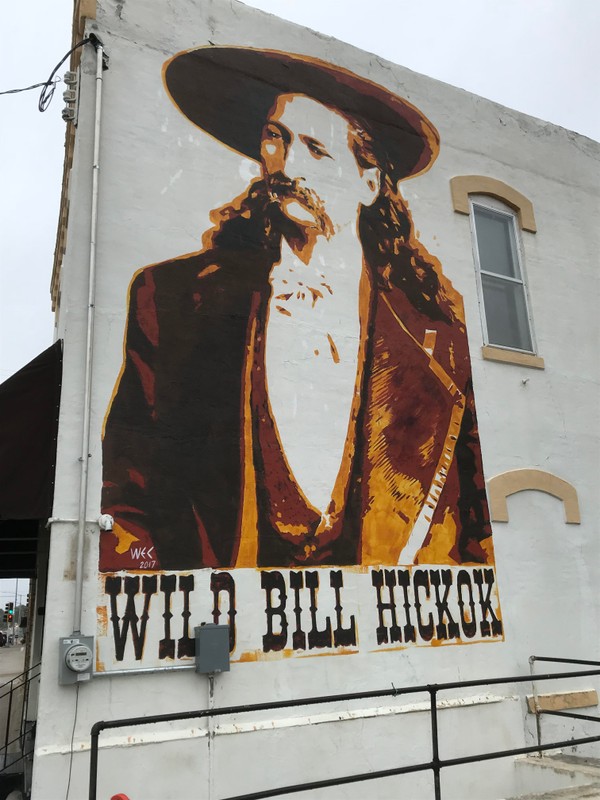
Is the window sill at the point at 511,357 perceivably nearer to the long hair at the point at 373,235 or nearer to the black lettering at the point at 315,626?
the long hair at the point at 373,235

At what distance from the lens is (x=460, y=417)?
27.0 ft

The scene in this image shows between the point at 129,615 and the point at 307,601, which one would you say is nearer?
the point at 129,615

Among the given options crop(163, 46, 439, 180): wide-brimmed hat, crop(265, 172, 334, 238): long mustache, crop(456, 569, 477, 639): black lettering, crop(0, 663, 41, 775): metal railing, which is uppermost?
crop(163, 46, 439, 180): wide-brimmed hat

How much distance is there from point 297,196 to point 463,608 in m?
4.74

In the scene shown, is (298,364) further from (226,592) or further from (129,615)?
(129,615)

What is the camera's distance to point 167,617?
19.6ft

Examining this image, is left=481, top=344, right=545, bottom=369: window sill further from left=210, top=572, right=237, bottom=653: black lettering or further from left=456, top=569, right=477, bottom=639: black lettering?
left=210, top=572, right=237, bottom=653: black lettering

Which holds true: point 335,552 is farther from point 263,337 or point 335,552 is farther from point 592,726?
point 592,726

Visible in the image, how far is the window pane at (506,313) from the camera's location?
9.12 meters

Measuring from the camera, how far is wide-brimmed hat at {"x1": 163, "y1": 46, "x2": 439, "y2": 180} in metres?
7.71

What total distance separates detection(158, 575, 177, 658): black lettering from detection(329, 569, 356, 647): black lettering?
1556 millimetres

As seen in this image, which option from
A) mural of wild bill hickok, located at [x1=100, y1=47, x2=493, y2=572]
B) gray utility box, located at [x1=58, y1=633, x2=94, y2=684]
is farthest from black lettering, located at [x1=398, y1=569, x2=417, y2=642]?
gray utility box, located at [x1=58, y1=633, x2=94, y2=684]

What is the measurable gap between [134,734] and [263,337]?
3.73 meters

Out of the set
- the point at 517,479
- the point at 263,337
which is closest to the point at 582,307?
the point at 517,479
